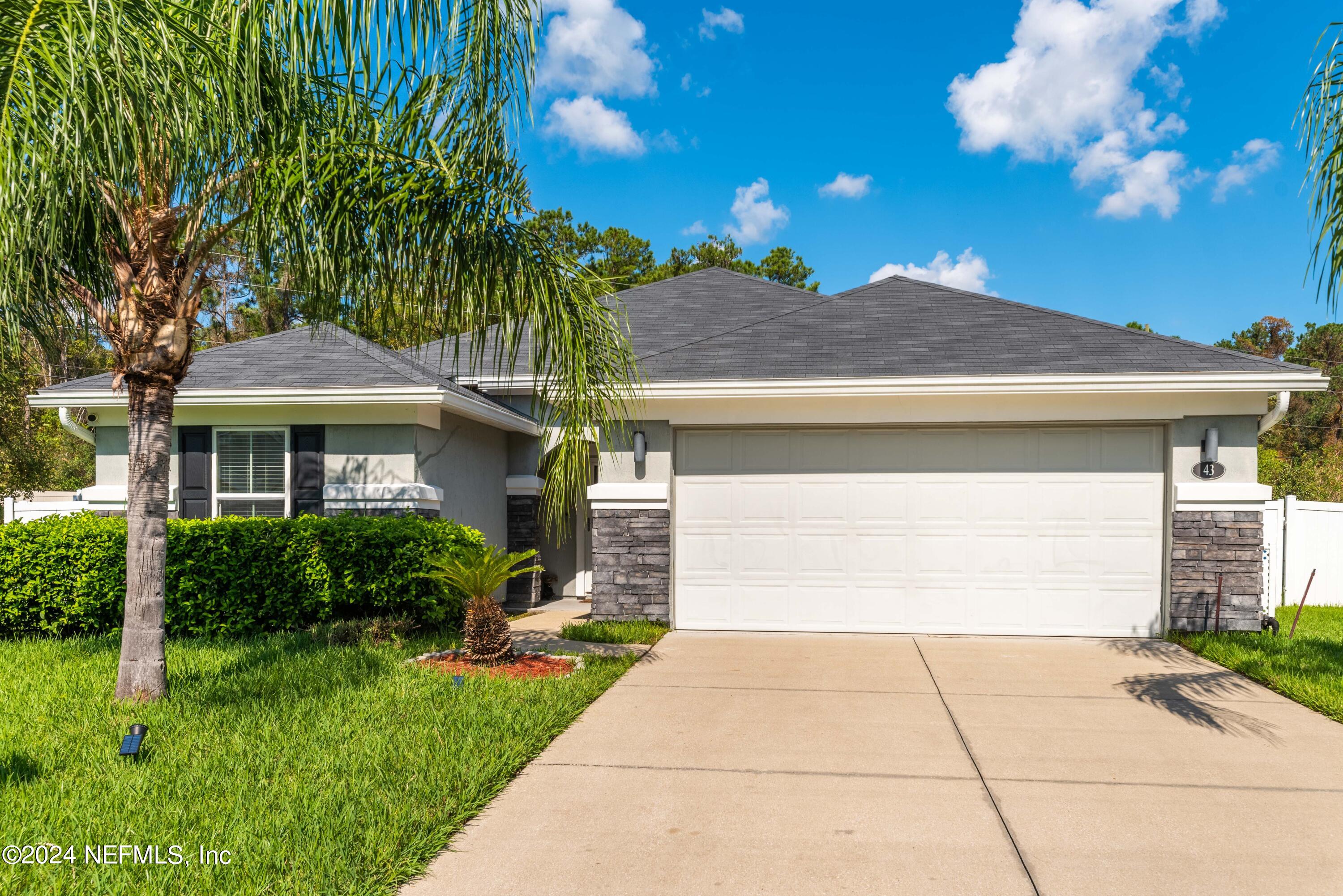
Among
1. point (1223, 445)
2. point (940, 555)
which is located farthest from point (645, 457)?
point (1223, 445)

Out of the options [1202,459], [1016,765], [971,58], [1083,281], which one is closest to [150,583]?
[1016,765]

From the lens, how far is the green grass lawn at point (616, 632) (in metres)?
8.45

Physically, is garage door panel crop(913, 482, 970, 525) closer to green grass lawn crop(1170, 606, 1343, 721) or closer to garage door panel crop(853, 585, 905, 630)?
garage door panel crop(853, 585, 905, 630)

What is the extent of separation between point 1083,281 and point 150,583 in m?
29.0

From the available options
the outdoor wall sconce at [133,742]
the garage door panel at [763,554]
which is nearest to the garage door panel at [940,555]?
the garage door panel at [763,554]

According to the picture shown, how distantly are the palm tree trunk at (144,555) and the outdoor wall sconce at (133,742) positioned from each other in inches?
50.9

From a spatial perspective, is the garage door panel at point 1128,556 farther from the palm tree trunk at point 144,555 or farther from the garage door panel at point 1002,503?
the palm tree trunk at point 144,555

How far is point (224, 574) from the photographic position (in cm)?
813

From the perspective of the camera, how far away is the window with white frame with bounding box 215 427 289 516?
9555 millimetres

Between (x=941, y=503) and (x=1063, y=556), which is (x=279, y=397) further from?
(x=1063, y=556)

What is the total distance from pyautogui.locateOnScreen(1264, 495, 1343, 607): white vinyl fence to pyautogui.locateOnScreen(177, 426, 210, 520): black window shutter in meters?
14.6

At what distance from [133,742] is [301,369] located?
651cm

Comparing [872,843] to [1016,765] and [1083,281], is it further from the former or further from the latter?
[1083,281]

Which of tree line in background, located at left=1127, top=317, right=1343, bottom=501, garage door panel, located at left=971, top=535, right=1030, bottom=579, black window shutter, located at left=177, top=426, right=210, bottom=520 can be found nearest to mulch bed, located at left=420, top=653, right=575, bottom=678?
black window shutter, located at left=177, top=426, right=210, bottom=520
